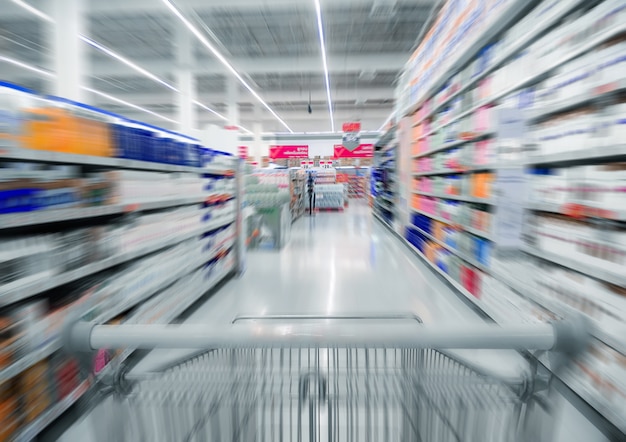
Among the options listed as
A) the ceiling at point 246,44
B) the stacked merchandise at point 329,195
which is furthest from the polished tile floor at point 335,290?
the stacked merchandise at point 329,195

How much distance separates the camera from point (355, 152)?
59.2 feet

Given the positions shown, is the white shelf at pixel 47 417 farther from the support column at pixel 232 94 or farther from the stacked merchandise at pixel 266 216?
the support column at pixel 232 94

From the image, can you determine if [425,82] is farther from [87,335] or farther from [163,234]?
[87,335]

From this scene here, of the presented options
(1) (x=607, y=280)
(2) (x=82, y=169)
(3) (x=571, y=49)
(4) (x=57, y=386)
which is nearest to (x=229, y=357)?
(4) (x=57, y=386)

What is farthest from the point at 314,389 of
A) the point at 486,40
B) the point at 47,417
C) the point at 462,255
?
the point at 486,40

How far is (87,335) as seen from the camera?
0.77 metres

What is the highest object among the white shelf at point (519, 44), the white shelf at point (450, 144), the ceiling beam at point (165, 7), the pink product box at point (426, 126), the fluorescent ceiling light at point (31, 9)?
the ceiling beam at point (165, 7)

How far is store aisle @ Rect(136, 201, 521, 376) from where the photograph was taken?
10.1 ft

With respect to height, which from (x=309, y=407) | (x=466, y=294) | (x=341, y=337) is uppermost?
(x=341, y=337)

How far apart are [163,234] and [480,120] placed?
3.00 m

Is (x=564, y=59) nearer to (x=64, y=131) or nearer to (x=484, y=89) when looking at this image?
(x=484, y=89)

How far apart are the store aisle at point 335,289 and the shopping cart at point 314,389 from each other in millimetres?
1111

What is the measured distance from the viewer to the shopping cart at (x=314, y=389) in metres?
0.75

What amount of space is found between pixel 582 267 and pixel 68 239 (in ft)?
9.17
